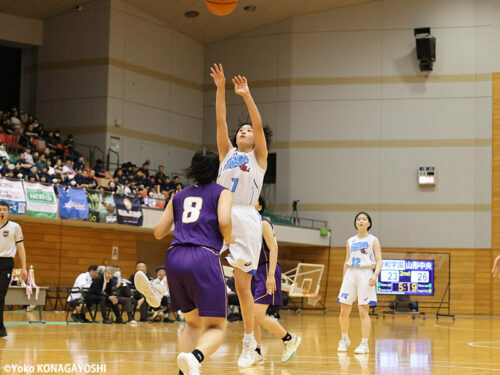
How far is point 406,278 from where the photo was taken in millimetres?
23281

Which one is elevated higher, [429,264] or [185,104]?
[185,104]

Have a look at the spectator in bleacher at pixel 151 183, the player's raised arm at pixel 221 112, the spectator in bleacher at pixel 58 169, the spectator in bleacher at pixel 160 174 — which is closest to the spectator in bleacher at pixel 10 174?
the spectator in bleacher at pixel 58 169

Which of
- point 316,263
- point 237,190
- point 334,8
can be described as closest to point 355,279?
point 237,190

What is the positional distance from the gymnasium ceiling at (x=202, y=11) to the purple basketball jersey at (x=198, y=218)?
22672 mm

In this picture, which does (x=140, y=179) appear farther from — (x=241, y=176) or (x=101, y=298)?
(x=241, y=176)

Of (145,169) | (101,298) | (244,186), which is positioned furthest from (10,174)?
(244,186)

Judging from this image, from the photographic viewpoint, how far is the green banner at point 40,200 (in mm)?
18734

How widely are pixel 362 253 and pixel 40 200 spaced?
11.6m

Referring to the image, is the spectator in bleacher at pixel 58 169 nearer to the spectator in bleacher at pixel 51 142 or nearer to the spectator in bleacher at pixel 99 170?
the spectator in bleacher at pixel 99 170

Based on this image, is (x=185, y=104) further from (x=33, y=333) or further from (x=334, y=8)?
(x=33, y=333)

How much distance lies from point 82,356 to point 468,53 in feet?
78.4

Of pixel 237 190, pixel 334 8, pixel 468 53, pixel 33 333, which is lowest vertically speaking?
pixel 33 333

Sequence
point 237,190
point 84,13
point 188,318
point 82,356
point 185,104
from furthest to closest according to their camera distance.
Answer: point 185,104
point 84,13
point 82,356
point 237,190
point 188,318

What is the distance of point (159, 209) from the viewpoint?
22875mm
